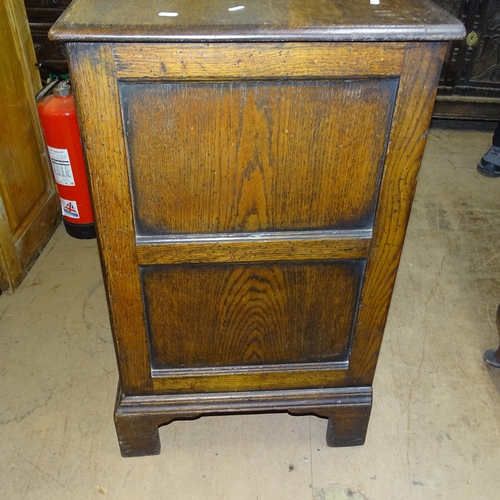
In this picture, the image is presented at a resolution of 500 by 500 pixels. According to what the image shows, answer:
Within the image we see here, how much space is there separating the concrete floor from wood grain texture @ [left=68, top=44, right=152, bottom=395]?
0.28 meters

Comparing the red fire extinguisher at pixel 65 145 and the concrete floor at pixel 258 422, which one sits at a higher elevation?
the red fire extinguisher at pixel 65 145

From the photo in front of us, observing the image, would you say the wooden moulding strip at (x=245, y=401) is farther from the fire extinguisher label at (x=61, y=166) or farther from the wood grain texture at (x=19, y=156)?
the fire extinguisher label at (x=61, y=166)

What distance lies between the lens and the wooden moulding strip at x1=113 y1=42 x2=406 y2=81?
863 mm

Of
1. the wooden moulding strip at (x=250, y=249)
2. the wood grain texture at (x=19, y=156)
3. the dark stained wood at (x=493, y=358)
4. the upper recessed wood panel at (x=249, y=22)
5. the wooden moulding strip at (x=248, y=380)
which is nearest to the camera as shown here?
the upper recessed wood panel at (x=249, y=22)

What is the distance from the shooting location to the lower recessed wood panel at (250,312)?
3.74 feet

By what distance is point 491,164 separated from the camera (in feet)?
8.71

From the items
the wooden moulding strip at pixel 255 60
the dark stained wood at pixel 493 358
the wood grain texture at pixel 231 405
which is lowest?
the dark stained wood at pixel 493 358

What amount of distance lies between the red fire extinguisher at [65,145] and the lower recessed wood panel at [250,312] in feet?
2.86

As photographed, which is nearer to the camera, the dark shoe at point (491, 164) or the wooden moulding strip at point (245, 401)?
the wooden moulding strip at point (245, 401)

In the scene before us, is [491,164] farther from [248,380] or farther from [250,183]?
[250,183]

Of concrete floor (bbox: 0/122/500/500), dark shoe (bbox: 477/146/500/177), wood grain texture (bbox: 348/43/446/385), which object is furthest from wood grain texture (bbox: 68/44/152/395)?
dark shoe (bbox: 477/146/500/177)

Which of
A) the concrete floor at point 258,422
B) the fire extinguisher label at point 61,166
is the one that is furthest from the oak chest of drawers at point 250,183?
the fire extinguisher label at point 61,166

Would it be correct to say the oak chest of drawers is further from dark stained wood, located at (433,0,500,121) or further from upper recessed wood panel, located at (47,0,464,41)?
dark stained wood, located at (433,0,500,121)

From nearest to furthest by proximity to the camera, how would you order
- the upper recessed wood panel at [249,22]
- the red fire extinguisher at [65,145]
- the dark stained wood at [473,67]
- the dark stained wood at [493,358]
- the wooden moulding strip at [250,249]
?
the upper recessed wood panel at [249,22] → the wooden moulding strip at [250,249] → the dark stained wood at [493,358] → the red fire extinguisher at [65,145] → the dark stained wood at [473,67]
